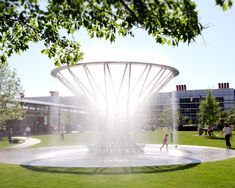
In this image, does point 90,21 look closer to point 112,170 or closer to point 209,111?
point 112,170

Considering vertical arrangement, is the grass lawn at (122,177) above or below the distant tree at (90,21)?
below

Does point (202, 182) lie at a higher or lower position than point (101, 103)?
lower

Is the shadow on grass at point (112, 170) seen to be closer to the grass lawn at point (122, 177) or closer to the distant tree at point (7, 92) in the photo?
the grass lawn at point (122, 177)

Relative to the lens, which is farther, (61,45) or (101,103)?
(101,103)

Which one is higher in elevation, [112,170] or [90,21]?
[90,21]

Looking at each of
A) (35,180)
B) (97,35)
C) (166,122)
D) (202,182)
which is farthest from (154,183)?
(166,122)

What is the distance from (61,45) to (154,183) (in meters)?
4.68

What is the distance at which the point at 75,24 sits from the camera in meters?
7.71

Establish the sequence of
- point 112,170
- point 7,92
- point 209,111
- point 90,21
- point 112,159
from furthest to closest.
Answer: point 209,111, point 7,92, point 112,159, point 112,170, point 90,21

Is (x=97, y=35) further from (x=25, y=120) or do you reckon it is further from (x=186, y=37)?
(x=25, y=120)

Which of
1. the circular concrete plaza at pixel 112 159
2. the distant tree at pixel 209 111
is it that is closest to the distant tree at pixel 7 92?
the circular concrete plaza at pixel 112 159

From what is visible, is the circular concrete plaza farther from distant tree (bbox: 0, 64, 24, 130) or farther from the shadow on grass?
distant tree (bbox: 0, 64, 24, 130)

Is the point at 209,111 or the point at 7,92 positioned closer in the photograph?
the point at 7,92

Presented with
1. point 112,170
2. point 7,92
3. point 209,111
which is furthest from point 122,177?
point 209,111
